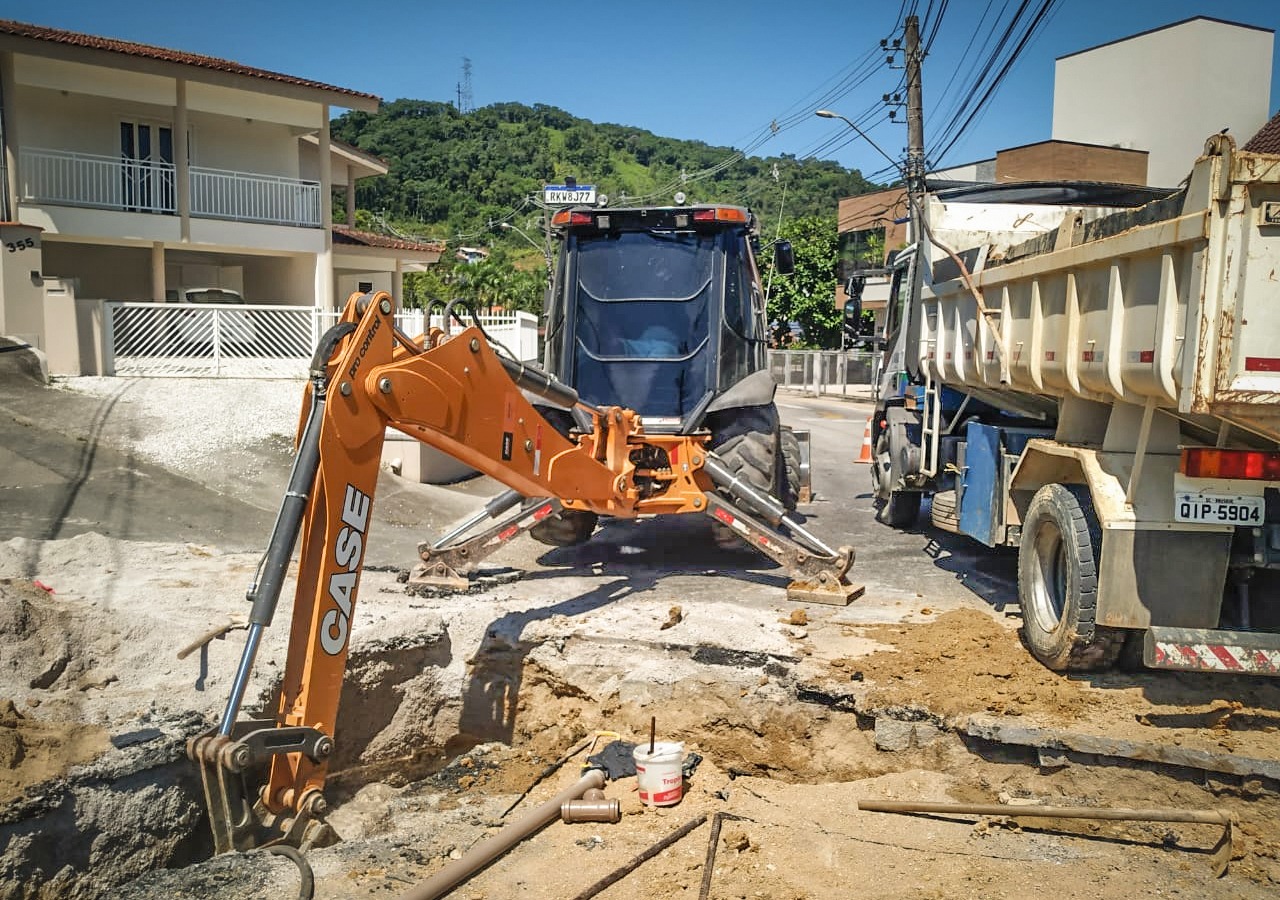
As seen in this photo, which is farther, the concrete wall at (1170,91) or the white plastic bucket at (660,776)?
the concrete wall at (1170,91)

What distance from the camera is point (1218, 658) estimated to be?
4.95 m

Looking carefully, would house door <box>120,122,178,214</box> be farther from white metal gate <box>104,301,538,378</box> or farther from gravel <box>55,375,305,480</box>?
gravel <box>55,375,305,480</box>

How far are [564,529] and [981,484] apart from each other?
10.6ft

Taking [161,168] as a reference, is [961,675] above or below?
below

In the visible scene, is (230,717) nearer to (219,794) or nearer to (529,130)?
(219,794)

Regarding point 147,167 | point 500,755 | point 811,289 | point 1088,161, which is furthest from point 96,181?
point 1088,161

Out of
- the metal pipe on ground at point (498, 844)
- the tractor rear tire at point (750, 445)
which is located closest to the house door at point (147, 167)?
the tractor rear tire at point (750, 445)

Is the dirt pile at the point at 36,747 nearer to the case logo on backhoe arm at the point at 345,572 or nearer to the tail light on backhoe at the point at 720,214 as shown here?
the case logo on backhoe arm at the point at 345,572

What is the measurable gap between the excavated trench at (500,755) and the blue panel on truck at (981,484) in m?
2.16

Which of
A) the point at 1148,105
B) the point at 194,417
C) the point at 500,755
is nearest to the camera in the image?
the point at 500,755

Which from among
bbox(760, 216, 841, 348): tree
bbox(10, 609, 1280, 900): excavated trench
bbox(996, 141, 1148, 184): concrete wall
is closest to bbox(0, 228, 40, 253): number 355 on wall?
bbox(10, 609, 1280, 900): excavated trench

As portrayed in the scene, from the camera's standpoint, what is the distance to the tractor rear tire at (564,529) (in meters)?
8.55

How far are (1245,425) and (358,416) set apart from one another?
383 cm

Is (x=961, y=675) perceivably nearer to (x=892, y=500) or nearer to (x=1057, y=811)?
(x=1057, y=811)
